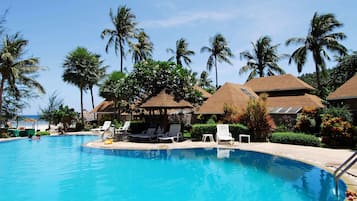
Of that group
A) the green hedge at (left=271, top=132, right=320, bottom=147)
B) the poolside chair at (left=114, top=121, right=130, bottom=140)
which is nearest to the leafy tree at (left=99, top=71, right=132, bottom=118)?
the poolside chair at (left=114, top=121, right=130, bottom=140)

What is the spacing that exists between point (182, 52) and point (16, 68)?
2041cm

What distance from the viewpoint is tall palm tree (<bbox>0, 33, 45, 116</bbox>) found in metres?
23.9

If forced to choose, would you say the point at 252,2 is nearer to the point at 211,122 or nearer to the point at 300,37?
the point at 211,122

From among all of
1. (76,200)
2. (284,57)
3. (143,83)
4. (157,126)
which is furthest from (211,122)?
(284,57)

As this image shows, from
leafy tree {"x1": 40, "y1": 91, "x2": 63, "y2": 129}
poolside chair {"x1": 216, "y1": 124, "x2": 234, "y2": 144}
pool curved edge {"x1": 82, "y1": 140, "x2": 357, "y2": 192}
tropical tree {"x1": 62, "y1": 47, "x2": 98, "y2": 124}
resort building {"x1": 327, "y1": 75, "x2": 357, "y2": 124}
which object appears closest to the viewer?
pool curved edge {"x1": 82, "y1": 140, "x2": 357, "y2": 192}

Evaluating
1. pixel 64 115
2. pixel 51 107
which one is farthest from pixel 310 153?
pixel 51 107

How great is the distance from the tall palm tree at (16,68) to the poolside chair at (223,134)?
1947cm

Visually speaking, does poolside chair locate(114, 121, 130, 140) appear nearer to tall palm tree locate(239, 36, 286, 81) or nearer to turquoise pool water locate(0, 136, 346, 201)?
turquoise pool water locate(0, 136, 346, 201)

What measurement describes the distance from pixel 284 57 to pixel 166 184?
32089 millimetres

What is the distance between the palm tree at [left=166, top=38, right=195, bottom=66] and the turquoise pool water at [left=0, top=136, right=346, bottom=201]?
2393 centimetres

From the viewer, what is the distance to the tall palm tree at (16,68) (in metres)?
23.9

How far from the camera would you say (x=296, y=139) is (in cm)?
1543

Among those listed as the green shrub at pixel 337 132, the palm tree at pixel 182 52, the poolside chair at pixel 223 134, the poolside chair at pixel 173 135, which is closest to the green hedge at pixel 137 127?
the poolside chair at pixel 173 135

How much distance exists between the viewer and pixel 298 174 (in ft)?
32.5
